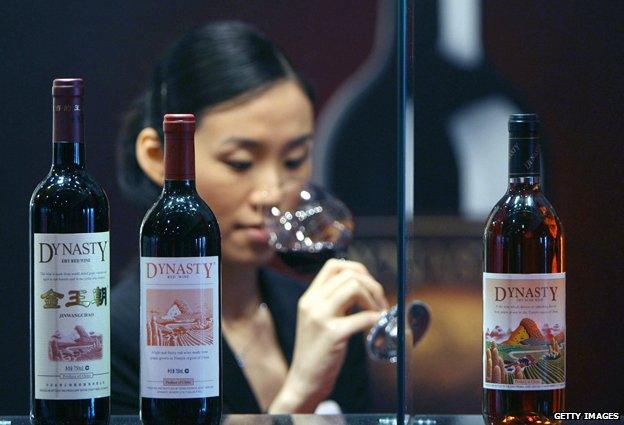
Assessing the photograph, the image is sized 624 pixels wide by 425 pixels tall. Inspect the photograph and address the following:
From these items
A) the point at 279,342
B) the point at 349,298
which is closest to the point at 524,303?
the point at 349,298

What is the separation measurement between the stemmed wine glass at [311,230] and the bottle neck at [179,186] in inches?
33.7

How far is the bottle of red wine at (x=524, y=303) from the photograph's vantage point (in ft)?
2.86

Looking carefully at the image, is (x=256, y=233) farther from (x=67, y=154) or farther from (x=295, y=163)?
(x=67, y=154)

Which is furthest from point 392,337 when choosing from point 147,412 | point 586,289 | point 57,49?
point 57,49

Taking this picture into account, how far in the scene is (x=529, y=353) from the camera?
0.87 m

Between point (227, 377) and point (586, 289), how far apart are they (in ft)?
3.81

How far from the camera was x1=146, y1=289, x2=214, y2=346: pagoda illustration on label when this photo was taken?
86 cm

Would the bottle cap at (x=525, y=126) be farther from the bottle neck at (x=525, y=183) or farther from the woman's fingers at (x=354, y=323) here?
the woman's fingers at (x=354, y=323)

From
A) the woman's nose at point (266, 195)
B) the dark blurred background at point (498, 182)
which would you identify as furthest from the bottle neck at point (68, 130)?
the woman's nose at point (266, 195)

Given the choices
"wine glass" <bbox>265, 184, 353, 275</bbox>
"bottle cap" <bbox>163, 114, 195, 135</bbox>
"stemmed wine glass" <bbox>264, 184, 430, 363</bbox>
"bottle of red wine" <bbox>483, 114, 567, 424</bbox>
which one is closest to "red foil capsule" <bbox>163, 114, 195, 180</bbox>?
"bottle cap" <bbox>163, 114, 195, 135</bbox>

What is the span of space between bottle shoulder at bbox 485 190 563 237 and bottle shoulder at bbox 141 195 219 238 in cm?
23

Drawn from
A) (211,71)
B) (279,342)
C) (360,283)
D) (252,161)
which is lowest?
(279,342)

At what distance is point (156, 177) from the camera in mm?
2010

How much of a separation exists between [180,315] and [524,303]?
10.3 inches
